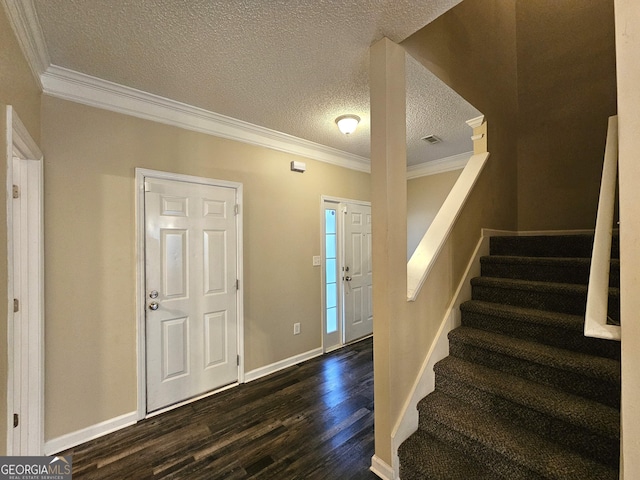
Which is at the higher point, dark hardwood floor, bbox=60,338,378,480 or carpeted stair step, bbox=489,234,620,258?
carpeted stair step, bbox=489,234,620,258

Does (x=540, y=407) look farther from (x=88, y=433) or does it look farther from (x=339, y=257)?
(x=88, y=433)

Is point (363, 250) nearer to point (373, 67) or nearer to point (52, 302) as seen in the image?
point (373, 67)

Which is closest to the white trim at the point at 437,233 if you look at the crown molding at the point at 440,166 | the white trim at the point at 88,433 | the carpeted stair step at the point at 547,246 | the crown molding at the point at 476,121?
the crown molding at the point at 476,121

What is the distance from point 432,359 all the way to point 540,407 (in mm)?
575

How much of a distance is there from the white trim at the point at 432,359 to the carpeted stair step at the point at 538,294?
126 mm

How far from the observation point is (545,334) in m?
1.66

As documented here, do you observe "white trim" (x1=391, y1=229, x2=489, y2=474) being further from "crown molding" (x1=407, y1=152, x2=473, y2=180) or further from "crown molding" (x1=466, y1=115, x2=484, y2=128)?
"crown molding" (x1=407, y1=152, x2=473, y2=180)

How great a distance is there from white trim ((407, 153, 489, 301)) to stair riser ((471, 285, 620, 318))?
638 mm

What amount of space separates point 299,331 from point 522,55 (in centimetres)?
413

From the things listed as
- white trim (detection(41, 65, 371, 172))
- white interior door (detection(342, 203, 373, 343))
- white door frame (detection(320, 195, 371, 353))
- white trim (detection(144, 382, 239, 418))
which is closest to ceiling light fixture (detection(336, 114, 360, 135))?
white trim (detection(41, 65, 371, 172))

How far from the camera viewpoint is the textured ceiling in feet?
4.55

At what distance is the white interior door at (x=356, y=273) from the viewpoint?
3.67 metres

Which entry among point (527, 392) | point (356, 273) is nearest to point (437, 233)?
point (527, 392)

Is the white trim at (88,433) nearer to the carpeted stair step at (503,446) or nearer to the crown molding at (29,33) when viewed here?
the carpeted stair step at (503,446)
